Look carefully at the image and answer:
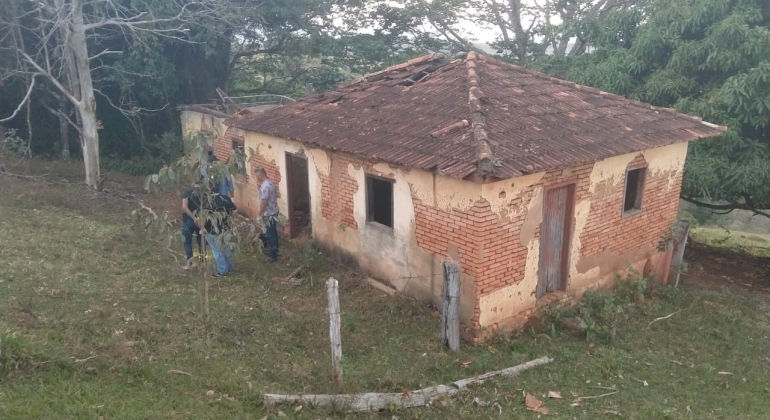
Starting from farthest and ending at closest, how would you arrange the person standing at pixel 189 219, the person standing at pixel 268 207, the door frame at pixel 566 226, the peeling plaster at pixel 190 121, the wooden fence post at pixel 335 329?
the peeling plaster at pixel 190 121 < the person standing at pixel 268 207 < the person standing at pixel 189 219 < the door frame at pixel 566 226 < the wooden fence post at pixel 335 329

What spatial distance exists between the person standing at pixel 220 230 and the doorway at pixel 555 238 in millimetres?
4154

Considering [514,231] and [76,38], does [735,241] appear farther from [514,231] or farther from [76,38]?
[76,38]

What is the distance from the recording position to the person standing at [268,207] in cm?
939

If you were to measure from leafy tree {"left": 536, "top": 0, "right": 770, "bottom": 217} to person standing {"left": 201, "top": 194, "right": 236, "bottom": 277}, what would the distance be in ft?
27.5

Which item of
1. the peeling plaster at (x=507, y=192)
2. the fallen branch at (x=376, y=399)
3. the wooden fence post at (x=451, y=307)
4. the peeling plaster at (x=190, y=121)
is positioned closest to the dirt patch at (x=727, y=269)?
the peeling plaster at (x=507, y=192)

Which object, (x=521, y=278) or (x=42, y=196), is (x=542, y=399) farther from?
(x=42, y=196)

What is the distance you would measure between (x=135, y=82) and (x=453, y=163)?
46.2 feet

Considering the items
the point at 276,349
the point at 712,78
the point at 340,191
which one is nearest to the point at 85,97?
the point at 340,191

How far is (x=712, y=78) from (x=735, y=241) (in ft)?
20.4

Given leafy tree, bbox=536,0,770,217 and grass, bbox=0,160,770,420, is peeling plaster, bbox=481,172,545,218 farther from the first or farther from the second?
leafy tree, bbox=536,0,770,217

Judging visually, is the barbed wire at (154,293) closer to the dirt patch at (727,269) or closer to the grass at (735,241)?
the dirt patch at (727,269)

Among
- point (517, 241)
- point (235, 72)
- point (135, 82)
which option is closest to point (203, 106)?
point (135, 82)

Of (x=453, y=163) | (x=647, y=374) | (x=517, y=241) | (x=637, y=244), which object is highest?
(x=453, y=163)

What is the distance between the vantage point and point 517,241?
7.52 meters
